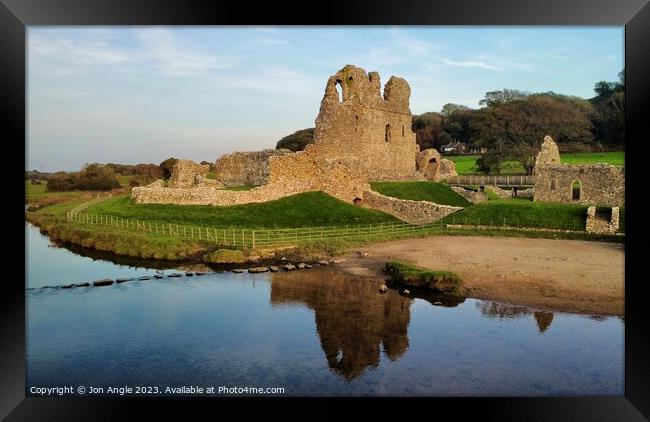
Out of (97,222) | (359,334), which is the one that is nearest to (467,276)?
(359,334)

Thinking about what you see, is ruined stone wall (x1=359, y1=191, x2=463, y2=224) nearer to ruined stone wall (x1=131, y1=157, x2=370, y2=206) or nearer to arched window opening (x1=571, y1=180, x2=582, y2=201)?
ruined stone wall (x1=131, y1=157, x2=370, y2=206)

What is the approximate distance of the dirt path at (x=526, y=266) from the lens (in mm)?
10547

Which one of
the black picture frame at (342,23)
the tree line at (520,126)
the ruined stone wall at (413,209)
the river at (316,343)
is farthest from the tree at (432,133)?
the black picture frame at (342,23)

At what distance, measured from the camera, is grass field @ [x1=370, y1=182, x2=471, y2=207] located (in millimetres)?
23828

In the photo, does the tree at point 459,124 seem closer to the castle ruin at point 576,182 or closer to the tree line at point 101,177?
the castle ruin at point 576,182

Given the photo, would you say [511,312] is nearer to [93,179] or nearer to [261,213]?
[261,213]

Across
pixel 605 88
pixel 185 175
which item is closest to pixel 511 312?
pixel 605 88

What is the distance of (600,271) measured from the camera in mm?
12242

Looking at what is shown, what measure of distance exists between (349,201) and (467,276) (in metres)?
10.3

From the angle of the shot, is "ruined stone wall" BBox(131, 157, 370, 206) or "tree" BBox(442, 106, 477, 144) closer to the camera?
"ruined stone wall" BBox(131, 157, 370, 206)

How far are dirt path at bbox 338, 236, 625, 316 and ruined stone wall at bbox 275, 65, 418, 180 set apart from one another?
27.8ft

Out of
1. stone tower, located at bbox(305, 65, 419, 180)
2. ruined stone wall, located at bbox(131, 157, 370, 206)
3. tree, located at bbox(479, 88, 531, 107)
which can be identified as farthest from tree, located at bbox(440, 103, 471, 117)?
ruined stone wall, located at bbox(131, 157, 370, 206)

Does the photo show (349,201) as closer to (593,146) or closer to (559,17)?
(593,146)

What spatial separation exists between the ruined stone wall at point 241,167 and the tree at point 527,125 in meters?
12.4
